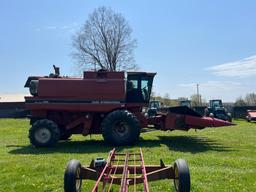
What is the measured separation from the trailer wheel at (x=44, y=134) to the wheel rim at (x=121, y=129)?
7.11 feet

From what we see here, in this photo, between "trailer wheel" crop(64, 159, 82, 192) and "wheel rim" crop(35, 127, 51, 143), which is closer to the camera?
"trailer wheel" crop(64, 159, 82, 192)

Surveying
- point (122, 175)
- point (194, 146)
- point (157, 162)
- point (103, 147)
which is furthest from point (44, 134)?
point (122, 175)

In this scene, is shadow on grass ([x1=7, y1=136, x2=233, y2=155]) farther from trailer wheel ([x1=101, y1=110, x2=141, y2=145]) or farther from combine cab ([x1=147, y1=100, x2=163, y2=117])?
combine cab ([x1=147, y1=100, x2=163, y2=117])

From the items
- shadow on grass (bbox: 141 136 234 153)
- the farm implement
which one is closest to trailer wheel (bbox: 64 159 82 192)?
the farm implement

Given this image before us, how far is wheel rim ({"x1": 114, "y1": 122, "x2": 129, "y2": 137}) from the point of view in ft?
51.0

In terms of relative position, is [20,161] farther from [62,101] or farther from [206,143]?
[206,143]

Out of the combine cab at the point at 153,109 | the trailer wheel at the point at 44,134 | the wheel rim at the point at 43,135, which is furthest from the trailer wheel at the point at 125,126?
the combine cab at the point at 153,109

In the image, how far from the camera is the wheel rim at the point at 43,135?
15586 millimetres

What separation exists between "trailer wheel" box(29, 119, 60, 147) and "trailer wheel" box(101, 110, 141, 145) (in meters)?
1.81

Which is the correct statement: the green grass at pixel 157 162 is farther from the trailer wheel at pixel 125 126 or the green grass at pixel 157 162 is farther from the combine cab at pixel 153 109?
the combine cab at pixel 153 109

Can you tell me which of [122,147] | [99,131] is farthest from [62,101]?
[122,147]

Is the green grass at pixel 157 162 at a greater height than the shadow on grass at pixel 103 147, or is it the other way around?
the shadow on grass at pixel 103 147

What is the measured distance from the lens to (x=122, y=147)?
15141mm

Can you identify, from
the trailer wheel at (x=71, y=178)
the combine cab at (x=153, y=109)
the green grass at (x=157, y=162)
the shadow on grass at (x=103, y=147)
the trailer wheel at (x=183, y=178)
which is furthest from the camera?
the combine cab at (x=153, y=109)
